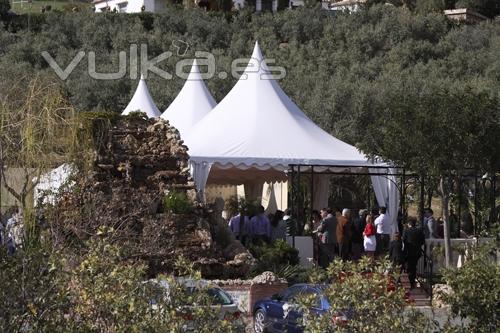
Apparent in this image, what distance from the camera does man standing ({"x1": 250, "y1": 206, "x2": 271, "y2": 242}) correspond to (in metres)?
21.9

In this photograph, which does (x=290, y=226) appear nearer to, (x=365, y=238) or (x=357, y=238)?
(x=357, y=238)

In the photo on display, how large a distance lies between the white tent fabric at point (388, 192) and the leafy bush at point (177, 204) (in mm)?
4651

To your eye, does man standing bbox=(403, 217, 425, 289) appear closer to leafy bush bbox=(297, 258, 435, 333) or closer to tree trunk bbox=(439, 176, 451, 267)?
tree trunk bbox=(439, 176, 451, 267)

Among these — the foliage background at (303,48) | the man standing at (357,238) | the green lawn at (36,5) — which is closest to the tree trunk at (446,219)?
the man standing at (357,238)

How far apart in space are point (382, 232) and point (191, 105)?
33.9ft

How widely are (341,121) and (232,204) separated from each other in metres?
13.7

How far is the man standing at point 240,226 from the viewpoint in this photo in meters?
22.1

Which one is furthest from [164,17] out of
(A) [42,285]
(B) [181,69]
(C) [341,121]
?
(A) [42,285]

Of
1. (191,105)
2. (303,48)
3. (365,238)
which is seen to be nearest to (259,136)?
(365,238)

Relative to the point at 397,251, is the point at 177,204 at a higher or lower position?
higher

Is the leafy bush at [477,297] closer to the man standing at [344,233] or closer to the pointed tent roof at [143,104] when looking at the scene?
the man standing at [344,233]

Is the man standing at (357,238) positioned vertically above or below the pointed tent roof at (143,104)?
below

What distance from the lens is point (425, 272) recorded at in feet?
69.6

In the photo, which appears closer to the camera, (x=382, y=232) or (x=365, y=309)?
(x=365, y=309)
